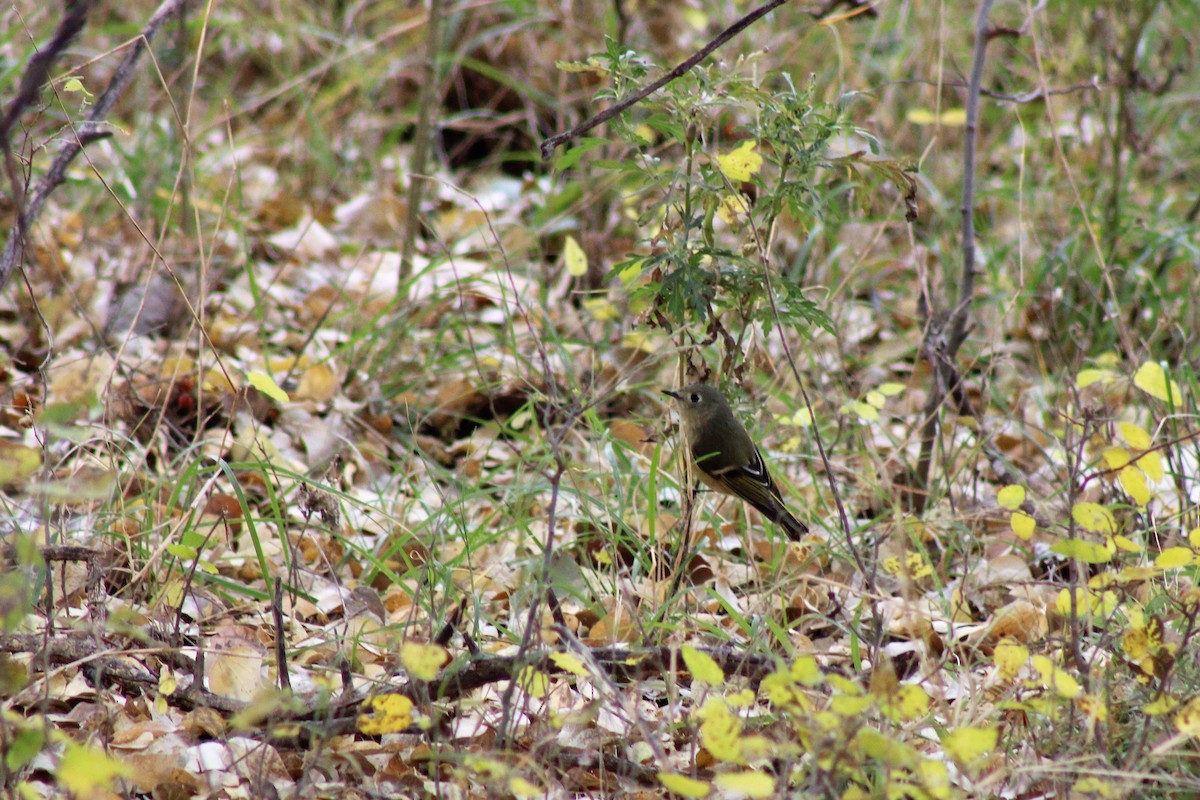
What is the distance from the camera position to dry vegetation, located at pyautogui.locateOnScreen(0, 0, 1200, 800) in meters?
2.14

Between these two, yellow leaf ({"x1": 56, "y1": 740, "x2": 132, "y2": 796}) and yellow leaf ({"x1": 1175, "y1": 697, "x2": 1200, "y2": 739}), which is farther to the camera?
yellow leaf ({"x1": 1175, "y1": 697, "x2": 1200, "y2": 739})

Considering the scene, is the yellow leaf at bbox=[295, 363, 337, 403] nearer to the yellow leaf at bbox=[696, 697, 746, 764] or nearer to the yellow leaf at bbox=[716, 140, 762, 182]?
the yellow leaf at bbox=[716, 140, 762, 182]

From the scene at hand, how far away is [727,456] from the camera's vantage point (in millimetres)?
2902

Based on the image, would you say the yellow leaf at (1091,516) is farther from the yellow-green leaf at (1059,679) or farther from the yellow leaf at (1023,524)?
the yellow-green leaf at (1059,679)

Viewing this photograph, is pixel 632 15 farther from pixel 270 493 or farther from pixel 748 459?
pixel 270 493

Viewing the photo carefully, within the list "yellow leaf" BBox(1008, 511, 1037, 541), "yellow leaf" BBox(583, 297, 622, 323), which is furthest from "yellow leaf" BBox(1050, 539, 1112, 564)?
"yellow leaf" BBox(583, 297, 622, 323)

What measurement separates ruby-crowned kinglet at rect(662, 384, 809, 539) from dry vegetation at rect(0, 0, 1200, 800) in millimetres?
83

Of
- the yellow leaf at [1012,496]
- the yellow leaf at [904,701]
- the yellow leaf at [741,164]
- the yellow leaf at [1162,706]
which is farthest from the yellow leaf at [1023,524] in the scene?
the yellow leaf at [741,164]

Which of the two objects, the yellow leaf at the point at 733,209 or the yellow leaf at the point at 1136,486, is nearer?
the yellow leaf at the point at 1136,486

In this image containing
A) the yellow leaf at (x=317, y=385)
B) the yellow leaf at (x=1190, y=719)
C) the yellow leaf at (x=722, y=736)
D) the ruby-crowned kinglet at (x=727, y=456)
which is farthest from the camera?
the yellow leaf at (x=317, y=385)

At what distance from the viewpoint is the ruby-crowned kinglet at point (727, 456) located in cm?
271

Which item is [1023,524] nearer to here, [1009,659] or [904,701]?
[1009,659]

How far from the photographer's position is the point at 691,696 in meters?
2.53

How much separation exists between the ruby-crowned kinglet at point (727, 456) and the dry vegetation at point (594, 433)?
83mm
